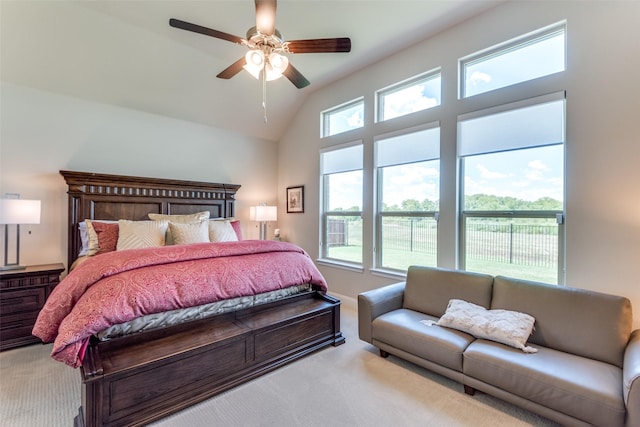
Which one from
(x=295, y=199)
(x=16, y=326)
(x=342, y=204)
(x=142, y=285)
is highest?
(x=295, y=199)

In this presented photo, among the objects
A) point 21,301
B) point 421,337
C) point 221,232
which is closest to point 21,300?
point 21,301

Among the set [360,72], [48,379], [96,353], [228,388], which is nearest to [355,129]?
[360,72]

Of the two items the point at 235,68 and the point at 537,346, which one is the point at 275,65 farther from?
the point at 537,346

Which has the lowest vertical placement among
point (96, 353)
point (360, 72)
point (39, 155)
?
point (96, 353)

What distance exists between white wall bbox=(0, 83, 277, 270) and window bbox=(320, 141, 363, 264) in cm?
176

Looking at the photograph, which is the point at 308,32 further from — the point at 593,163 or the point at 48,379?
the point at 48,379

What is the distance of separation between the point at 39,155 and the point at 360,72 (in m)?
4.11

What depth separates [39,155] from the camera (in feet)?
11.2

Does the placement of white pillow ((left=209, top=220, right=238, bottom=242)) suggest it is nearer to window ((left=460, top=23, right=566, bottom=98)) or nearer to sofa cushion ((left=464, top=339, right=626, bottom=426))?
sofa cushion ((left=464, top=339, right=626, bottom=426))

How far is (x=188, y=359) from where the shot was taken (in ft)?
6.67

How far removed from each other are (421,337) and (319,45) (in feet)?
8.05

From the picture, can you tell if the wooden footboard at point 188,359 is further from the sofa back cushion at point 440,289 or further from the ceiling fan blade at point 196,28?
the ceiling fan blade at point 196,28

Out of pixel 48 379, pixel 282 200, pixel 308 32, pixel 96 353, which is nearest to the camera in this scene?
pixel 96 353

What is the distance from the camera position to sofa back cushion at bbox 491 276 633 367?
1.97 m
